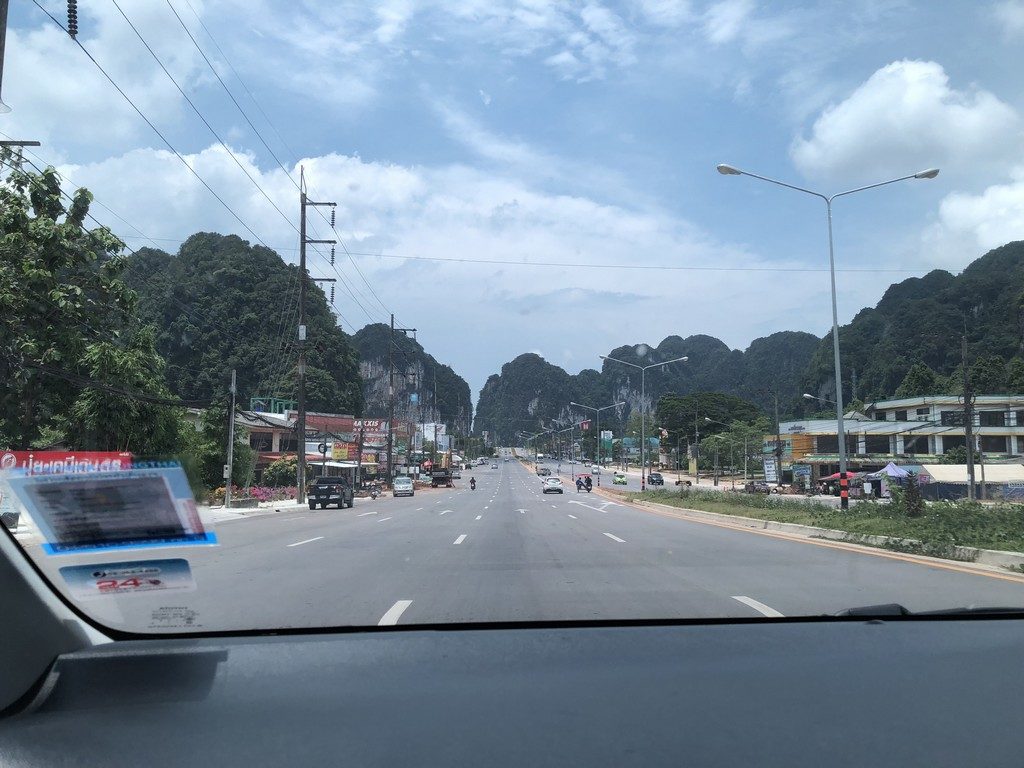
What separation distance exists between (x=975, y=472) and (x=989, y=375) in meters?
15.4

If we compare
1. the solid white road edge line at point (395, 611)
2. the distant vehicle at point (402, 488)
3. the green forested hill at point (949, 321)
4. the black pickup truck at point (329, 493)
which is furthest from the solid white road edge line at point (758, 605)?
the distant vehicle at point (402, 488)

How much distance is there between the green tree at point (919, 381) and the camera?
1169 centimetres

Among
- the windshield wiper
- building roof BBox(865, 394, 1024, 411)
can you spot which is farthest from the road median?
the windshield wiper

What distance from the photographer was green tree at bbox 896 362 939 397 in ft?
38.3

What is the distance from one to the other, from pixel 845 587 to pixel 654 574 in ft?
6.52

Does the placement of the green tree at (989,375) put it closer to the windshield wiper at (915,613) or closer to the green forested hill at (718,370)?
the windshield wiper at (915,613)

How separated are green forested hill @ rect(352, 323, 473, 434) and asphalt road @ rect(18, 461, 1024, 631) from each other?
780 inches

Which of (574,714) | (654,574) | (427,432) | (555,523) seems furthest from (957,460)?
(427,432)

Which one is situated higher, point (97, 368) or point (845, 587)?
point (97, 368)

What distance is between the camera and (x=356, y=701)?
3.03 m

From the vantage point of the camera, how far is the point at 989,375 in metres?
10.7

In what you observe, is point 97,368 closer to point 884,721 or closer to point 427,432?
point 884,721

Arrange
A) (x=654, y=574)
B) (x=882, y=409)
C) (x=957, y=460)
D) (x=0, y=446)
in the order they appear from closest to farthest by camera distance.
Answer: (x=0, y=446)
(x=654, y=574)
(x=882, y=409)
(x=957, y=460)

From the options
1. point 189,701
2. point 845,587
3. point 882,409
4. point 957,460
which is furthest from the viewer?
point 957,460
